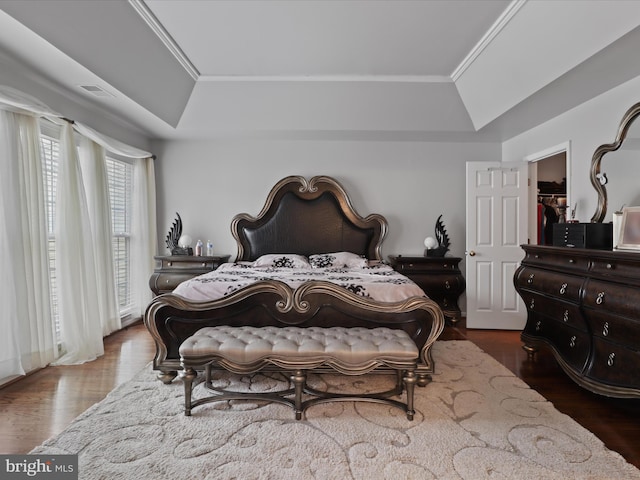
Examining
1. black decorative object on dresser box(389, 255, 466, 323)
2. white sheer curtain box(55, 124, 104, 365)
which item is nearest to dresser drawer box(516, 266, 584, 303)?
black decorative object on dresser box(389, 255, 466, 323)

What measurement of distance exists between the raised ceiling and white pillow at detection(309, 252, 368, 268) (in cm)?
160

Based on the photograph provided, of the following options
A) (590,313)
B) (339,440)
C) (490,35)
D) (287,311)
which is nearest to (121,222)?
(287,311)

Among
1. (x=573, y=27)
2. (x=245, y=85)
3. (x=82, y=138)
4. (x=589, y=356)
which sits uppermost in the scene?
Result: (x=245, y=85)

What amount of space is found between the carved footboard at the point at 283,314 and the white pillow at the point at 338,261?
1.46 metres

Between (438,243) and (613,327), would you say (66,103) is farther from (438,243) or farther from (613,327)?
(613,327)

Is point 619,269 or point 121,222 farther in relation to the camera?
point 121,222

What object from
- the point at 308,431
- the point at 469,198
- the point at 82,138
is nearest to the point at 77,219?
the point at 82,138

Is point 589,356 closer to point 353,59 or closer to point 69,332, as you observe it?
point 353,59

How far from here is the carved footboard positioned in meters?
2.60

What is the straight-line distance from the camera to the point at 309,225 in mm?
4660

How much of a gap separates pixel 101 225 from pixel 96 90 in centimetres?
134

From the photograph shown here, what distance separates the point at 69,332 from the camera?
311 cm

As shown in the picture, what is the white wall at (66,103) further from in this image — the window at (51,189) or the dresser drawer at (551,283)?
the dresser drawer at (551,283)

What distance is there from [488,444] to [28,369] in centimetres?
344
